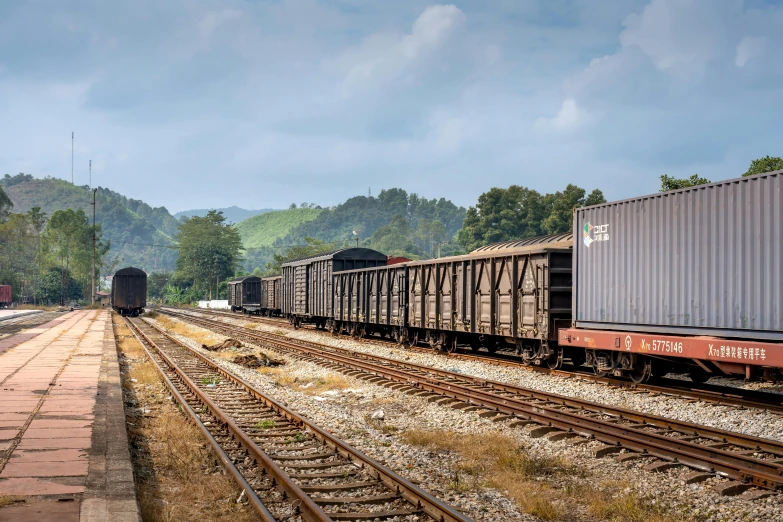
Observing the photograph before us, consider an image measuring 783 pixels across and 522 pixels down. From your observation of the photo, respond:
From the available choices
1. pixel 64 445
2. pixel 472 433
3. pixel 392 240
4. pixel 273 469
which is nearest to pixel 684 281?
pixel 472 433

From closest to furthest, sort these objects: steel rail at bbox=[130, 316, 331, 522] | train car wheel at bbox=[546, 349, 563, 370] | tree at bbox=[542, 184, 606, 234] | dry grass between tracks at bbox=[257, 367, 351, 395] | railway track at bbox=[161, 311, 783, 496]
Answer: steel rail at bbox=[130, 316, 331, 522], railway track at bbox=[161, 311, 783, 496], dry grass between tracks at bbox=[257, 367, 351, 395], train car wheel at bbox=[546, 349, 563, 370], tree at bbox=[542, 184, 606, 234]

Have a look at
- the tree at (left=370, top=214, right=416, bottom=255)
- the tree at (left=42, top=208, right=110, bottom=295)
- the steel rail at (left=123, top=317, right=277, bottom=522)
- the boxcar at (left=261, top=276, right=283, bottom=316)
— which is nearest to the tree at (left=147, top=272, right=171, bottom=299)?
the tree at (left=42, top=208, right=110, bottom=295)

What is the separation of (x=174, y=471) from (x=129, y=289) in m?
53.7

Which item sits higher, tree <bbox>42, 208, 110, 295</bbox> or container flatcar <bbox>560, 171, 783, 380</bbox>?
tree <bbox>42, 208, 110, 295</bbox>

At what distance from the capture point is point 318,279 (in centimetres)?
3491

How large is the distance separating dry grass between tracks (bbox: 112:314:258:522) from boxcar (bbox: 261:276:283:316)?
33586mm

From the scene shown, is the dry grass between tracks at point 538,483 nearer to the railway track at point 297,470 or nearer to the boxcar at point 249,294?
the railway track at point 297,470

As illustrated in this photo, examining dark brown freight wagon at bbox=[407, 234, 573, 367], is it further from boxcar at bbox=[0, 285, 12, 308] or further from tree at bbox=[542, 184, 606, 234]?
boxcar at bbox=[0, 285, 12, 308]

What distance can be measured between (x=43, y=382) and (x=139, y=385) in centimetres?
235

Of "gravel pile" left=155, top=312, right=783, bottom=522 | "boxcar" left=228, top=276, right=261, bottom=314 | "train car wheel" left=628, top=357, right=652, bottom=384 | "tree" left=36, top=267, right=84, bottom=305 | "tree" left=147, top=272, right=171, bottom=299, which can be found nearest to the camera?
"gravel pile" left=155, top=312, right=783, bottom=522

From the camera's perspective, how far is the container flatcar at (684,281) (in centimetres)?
1116

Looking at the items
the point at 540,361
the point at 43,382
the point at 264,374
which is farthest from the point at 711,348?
the point at 43,382

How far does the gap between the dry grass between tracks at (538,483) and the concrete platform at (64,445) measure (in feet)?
12.0

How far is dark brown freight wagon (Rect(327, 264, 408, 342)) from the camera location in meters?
25.5
